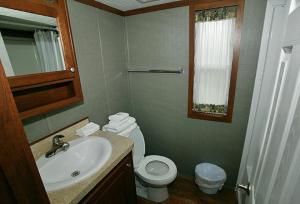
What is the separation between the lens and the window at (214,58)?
1.48m

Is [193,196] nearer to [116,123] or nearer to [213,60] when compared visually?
[116,123]

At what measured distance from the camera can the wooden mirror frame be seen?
1007 millimetres

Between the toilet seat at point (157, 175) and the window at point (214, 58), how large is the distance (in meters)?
0.66

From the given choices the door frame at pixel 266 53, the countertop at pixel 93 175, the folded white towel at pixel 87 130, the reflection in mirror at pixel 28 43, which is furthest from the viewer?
the folded white towel at pixel 87 130

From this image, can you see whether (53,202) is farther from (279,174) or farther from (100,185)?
(279,174)

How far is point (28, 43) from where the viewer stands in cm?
106

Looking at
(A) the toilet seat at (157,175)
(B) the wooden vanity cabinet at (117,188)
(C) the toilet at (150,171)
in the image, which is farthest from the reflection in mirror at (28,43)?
(A) the toilet seat at (157,175)

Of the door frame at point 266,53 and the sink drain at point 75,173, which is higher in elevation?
the door frame at point 266,53

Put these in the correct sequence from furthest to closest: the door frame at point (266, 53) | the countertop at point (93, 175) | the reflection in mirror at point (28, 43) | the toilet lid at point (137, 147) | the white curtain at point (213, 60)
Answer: the toilet lid at point (137, 147), the white curtain at point (213, 60), the door frame at point (266, 53), the reflection in mirror at point (28, 43), the countertop at point (93, 175)

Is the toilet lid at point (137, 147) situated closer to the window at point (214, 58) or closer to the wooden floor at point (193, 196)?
the wooden floor at point (193, 196)

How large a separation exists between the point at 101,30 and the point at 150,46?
0.57 metres

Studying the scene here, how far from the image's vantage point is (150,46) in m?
1.87

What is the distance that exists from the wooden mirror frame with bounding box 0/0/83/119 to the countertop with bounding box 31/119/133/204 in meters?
0.25

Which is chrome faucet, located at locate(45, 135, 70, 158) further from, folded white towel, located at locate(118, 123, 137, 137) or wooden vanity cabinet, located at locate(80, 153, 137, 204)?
folded white towel, located at locate(118, 123, 137, 137)
